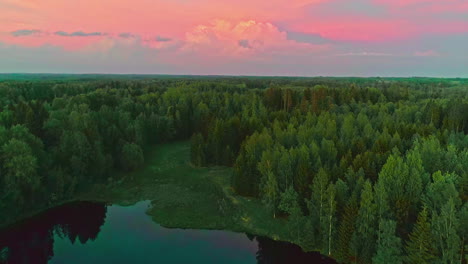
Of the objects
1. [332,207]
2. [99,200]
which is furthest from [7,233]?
[332,207]

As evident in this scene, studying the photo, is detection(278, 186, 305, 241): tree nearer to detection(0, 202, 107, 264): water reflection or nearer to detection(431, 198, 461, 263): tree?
detection(431, 198, 461, 263): tree

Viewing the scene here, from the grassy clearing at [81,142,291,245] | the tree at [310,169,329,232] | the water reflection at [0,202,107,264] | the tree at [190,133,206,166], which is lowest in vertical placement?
the water reflection at [0,202,107,264]

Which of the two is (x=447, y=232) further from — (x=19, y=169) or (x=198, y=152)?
(x=19, y=169)

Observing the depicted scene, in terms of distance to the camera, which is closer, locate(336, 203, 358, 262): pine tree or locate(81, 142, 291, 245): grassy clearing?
locate(336, 203, 358, 262): pine tree

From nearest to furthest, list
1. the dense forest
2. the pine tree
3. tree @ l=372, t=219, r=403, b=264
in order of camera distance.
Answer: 1. tree @ l=372, t=219, r=403, b=264
2. the dense forest
3. the pine tree

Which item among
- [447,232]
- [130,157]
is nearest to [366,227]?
[447,232]

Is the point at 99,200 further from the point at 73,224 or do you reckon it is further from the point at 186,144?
the point at 186,144

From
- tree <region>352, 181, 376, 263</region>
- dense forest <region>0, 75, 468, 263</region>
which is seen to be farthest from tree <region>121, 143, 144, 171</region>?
tree <region>352, 181, 376, 263</region>

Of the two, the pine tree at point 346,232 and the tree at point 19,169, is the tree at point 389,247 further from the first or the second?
the tree at point 19,169
